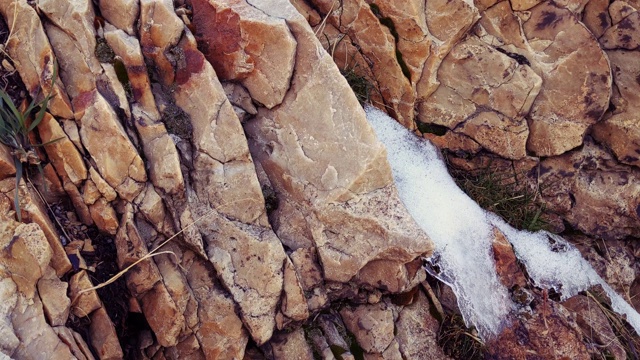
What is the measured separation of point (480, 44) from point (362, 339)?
2.72 m

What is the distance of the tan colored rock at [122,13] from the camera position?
12.1 feet

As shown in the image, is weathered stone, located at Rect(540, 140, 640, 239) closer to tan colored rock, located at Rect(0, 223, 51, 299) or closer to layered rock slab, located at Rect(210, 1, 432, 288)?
layered rock slab, located at Rect(210, 1, 432, 288)

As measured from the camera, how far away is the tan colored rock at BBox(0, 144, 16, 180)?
125 inches

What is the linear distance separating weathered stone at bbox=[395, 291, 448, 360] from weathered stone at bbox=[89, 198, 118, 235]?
83.4 inches

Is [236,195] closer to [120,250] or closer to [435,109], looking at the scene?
[120,250]

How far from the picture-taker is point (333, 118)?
3.81 meters

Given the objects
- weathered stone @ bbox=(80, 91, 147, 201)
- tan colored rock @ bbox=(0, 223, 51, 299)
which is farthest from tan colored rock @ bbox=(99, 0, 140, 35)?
tan colored rock @ bbox=(0, 223, 51, 299)

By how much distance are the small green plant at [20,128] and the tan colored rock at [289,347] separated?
6.17 ft

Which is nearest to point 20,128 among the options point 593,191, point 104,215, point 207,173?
point 104,215

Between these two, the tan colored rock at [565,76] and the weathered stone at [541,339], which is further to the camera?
the tan colored rock at [565,76]

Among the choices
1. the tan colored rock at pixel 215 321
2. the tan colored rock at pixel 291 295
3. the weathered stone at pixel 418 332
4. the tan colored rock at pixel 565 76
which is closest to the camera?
the tan colored rock at pixel 215 321

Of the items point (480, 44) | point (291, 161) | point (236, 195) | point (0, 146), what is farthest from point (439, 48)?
point (0, 146)

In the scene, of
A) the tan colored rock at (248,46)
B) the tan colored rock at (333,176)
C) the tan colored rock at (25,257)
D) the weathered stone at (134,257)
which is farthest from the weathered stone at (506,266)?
the tan colored rock at (25,257)

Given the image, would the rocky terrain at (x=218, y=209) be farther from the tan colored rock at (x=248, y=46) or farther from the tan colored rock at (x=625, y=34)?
the tan colored rock at (x=625, y=34)
